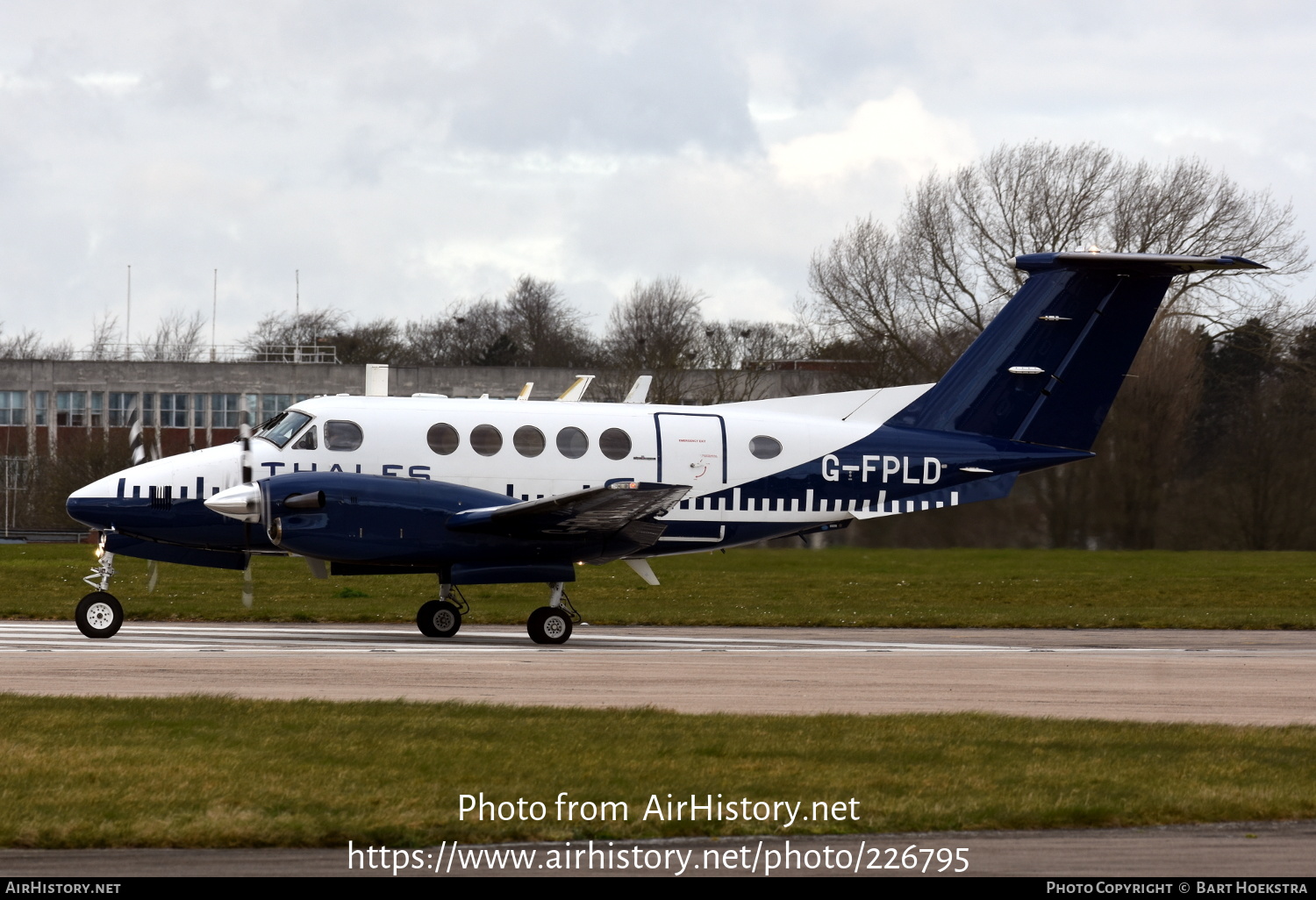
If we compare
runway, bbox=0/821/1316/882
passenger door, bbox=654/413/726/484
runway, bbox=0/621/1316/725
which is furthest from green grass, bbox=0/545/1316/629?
runway, bbox=0/821/1316/882

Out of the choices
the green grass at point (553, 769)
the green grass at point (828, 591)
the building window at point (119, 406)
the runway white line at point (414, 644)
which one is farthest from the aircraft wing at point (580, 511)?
the building window at point (119, 406)

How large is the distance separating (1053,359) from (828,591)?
375 inches

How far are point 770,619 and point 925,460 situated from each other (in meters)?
4.15

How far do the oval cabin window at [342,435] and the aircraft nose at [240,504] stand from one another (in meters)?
1.40

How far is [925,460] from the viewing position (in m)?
22.2

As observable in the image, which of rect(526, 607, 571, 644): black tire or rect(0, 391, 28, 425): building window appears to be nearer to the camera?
rect(526, 607, 571, 644): black tire

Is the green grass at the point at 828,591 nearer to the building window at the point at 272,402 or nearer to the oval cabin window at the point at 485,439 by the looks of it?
the oval cabin window at the point at 485,439

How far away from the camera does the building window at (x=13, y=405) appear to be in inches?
2906

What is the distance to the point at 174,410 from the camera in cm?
7112

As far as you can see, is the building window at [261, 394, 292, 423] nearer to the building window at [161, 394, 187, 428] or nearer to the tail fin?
the building window at [161, 394, 187, 428]

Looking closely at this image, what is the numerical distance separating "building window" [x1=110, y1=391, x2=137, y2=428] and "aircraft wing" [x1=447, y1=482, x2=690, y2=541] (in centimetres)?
5535

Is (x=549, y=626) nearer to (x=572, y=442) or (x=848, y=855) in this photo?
(x=572, y=442)

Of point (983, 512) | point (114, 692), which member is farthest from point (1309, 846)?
point (983, 512)

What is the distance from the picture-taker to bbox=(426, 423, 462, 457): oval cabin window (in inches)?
807
